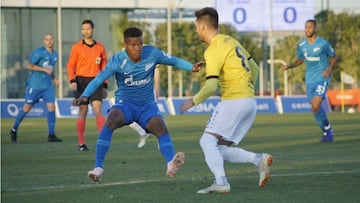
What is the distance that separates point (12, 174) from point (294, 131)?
12330mm

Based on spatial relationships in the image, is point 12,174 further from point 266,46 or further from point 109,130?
point 266,46

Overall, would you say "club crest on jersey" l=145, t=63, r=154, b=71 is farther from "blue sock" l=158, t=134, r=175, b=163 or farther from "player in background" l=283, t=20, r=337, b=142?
"player in background" l=283, t=20, r=337, b=142

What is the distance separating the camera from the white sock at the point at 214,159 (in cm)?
1122

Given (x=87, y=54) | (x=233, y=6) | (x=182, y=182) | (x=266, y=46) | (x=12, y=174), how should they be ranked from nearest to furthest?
(x=182, y=182), (x=12, y=174), (x=87, y=54), (x=233, y=6), (x=266, y=46)

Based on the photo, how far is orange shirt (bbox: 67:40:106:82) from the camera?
757 inches

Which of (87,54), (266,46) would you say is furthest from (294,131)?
(266,46)

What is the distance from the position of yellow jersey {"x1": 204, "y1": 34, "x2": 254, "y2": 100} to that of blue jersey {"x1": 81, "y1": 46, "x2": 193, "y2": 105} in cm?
137

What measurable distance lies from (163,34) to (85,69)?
127 feet

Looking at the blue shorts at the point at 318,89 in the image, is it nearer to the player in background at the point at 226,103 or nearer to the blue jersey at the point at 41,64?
the blue jersey at the point at 41,64

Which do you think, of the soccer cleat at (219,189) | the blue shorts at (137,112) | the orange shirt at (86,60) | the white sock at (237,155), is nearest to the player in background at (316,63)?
the orange shirt at (86,60)

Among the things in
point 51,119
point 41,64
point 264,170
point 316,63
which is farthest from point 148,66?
point 41,64

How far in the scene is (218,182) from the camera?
11203 mm

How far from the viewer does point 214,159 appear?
11.2 m

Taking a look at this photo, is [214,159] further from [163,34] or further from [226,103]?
[163,34]
